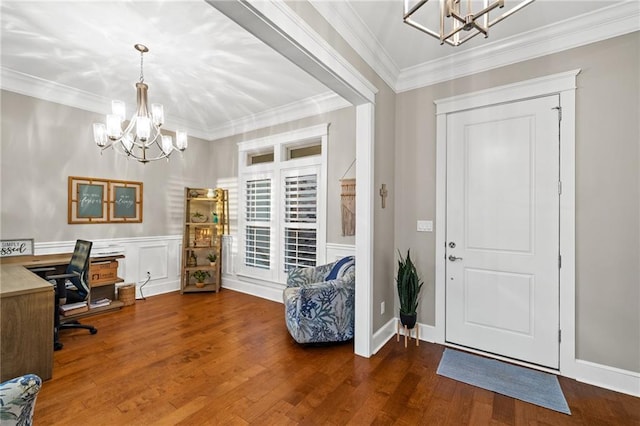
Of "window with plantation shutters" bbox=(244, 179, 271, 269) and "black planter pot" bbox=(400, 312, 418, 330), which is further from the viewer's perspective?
"window with plantation shutters" bbox=(244, 179, 271, 269)

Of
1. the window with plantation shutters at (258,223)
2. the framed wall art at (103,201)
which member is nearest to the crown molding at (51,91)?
the framed wall art at (103,201)

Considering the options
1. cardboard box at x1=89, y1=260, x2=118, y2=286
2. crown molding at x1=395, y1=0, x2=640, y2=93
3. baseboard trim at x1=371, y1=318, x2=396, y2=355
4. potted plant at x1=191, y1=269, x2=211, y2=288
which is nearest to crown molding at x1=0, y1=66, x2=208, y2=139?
cardboard box at x1=89, y1=260, x2=118, y2=286

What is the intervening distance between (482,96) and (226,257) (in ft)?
14.3

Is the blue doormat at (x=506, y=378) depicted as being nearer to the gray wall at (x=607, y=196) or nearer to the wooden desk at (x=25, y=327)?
the gray wall at (x=607, y=196)

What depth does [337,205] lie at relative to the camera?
381 centimetres

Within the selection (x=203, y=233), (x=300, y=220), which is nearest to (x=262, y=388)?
(x=300, y=220)

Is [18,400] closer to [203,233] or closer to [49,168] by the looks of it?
[49,168]

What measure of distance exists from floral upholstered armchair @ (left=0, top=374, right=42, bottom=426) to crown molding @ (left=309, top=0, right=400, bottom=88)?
2328 mm

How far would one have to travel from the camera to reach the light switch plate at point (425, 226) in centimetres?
300

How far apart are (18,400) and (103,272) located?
3656 mm

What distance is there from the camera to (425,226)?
303cm

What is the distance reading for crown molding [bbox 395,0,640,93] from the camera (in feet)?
7.19

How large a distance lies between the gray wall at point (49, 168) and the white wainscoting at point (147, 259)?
0.41ft

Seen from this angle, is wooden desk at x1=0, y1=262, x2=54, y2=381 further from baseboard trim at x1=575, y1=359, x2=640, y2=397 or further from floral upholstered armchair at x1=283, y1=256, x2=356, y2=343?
baseboard trim at x1=575, y1=359, x2=640, y2=397
